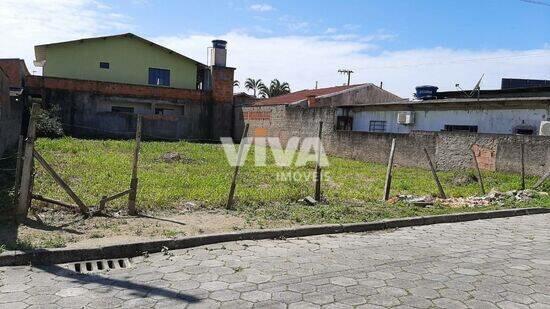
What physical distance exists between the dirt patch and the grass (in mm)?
586

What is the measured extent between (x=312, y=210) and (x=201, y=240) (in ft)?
8.74

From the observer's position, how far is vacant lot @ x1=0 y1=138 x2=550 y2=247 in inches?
244

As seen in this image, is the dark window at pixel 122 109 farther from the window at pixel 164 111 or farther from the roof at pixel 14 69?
the roof at pixel 14 69

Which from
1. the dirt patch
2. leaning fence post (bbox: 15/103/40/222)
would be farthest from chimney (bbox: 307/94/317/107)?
leaning fence post (bbox: 15/103/40/222)

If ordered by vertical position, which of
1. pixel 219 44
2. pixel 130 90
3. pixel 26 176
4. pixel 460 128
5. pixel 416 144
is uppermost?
pixel 219 44

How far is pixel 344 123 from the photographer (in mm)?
22109

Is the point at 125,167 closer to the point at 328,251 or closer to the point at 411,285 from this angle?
the point at 328,251

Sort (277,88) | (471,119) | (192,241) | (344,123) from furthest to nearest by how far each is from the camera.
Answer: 1. (277,88)
2. (344,123)
3. (471,119)
4. (192,241)

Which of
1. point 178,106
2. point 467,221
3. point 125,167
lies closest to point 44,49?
point 178,106

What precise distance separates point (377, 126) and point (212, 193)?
13.5 metres

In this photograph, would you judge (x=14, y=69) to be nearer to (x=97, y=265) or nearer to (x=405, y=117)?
(x=405, y=117)

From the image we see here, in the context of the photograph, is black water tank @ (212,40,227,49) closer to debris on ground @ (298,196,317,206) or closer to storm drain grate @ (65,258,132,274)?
debris on ground @ (298,196,317,206)

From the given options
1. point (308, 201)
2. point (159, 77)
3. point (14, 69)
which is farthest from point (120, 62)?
point (308, 201)

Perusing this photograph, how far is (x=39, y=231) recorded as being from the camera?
5578mm
